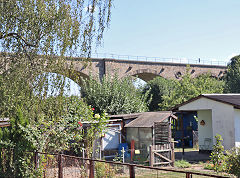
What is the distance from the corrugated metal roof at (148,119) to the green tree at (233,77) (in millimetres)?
24402

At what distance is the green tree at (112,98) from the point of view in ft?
79.2

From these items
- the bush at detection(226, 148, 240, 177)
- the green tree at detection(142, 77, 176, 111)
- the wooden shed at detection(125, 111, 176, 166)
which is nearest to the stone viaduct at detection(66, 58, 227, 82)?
the green tree at detection(142, 77, 176, 111)

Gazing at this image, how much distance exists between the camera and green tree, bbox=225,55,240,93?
3825 cm

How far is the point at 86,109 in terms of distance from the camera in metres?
12.6

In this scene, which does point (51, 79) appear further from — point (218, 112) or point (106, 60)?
point (106, 60)

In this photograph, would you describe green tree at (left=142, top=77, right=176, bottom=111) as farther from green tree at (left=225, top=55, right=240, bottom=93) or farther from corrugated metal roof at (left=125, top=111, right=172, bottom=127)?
corrugated metal roof at (left=125, top=111, right=172, bottom=127)

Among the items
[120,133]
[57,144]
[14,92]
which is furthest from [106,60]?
[14,92]

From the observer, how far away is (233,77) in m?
39.8

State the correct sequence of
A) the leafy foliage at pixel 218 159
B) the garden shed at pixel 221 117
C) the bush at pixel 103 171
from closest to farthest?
the bush at pixel 103 171, the leafy foliage at pixel 218 159, the garden shed at pixel 221 117

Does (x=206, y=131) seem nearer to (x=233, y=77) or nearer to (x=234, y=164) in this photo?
(x=234, y=164)

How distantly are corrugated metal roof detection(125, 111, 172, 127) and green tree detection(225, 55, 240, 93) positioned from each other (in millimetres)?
24402

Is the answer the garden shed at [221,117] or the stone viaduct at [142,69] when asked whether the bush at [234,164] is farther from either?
the stone viaduct at [142,69]

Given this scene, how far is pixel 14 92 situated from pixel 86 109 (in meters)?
5.24

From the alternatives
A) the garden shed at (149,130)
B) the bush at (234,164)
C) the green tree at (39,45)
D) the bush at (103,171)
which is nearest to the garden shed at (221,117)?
the garden shed at (149,130)
